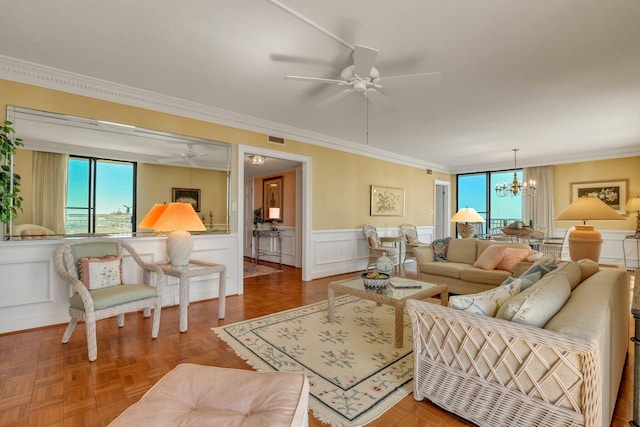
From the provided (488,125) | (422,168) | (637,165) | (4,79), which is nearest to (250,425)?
(4,79)

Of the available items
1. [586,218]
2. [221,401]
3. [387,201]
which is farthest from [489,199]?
[221,401]

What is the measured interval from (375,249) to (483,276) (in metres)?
2.22

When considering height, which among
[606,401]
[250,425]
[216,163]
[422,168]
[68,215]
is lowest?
[606,401]

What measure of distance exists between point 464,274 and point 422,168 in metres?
4.53

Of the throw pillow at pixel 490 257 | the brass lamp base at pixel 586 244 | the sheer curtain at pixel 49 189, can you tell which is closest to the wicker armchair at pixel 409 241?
the throw pillow at pixel 490 257

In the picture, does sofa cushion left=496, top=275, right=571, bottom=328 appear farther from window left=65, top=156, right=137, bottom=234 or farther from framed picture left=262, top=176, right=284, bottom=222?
framed picture left=262, top=176, right=284, bottom=222

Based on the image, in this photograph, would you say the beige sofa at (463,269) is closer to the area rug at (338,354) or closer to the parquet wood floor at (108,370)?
the area rug at (338,354)

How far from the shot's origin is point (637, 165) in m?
6.06

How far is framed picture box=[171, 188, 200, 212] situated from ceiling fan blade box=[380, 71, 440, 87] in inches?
107

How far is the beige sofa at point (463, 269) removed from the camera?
12.1 ft

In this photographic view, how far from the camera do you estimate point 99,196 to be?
332cm

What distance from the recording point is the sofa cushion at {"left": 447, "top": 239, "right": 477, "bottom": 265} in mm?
4389

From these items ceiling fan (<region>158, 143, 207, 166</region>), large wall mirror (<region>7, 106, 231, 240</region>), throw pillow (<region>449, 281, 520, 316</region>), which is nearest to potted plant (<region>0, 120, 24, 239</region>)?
large wall mirror (<region>7, 106, 231, 240</region>)

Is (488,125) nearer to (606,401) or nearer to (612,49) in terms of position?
(612,49)
